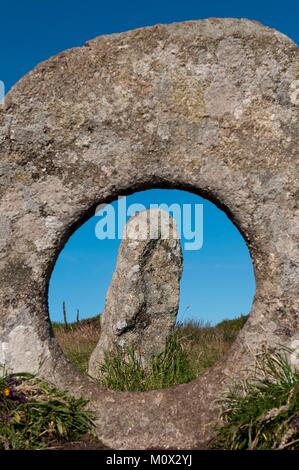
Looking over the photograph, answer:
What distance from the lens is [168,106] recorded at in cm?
591

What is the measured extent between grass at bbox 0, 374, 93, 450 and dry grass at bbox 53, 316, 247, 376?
381 centimetres

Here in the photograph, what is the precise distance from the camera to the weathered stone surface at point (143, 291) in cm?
991

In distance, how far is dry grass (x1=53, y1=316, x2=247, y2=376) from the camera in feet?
36.7

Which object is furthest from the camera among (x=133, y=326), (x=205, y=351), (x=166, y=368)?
(x=205, y=351)

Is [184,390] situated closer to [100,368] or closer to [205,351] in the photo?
[100,368]

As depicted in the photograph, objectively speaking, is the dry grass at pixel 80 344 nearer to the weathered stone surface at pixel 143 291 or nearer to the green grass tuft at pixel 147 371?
the weathered stone surface at pixel 143 291

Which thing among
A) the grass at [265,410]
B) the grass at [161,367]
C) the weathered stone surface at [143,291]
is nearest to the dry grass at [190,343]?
the grass at [161,367]

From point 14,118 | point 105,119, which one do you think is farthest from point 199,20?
point 14,118

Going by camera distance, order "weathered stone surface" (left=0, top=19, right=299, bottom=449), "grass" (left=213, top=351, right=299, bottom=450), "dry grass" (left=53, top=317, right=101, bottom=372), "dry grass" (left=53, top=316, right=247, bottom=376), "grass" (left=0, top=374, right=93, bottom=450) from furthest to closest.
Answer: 1. "dry grass" (left=53, top=317, right=101, bottom=372)
2. "dry grass" (left=53, top=316, right=247, bottom=376)
3. "weathered stone surface" (left=0, top=19, right=299, bottom=449)
4. "grass" (left=0, top=374, right=93, bottom=450)
5. "grass" (left=213, top=351, right=299, bottom=450)

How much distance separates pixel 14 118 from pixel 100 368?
427 centimetres

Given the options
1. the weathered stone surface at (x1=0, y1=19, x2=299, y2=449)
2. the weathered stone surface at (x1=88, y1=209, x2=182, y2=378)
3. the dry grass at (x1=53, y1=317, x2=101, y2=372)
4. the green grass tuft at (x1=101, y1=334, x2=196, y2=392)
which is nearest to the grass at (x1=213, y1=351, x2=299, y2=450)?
the weathered stone surface at (x1=0, y1=19, x2=299, y2=449)

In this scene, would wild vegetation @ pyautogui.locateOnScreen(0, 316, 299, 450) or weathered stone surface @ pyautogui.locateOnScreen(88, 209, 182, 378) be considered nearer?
wild vegetation @ pyautogui.locateOnScreen(0, 316, 299, 450)

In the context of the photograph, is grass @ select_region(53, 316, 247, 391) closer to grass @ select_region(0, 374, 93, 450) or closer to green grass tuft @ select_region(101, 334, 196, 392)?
green grass tuft @ select_region(101, 334, 196, 392)

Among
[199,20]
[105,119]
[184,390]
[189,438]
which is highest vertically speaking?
[199,20]
